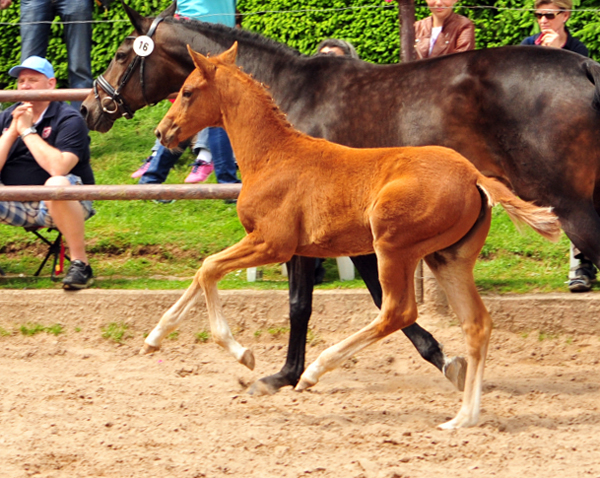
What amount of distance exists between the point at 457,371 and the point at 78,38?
4.46 metres

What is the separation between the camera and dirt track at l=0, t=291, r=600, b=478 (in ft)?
11.2

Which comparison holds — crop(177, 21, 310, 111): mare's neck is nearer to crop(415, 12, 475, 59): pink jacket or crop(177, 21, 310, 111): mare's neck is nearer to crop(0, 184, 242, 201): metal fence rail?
crop(0, 184, 242, 201): metal fence rail

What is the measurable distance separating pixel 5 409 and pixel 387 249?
189cm

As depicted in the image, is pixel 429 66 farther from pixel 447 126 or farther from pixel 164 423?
pixel 164 423

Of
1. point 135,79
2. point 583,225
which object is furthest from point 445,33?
point 135,79

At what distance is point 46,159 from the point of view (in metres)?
5.73

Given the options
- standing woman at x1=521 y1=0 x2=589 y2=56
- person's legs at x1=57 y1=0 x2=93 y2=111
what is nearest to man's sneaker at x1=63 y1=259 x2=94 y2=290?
person's legs at x1=57 y1=0 x2=93 y2=111

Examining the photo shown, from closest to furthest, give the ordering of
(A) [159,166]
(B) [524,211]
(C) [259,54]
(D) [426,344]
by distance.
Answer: (B) [524,211] < (D) [426,344] < (C) [259,54] < (A) [159,166]

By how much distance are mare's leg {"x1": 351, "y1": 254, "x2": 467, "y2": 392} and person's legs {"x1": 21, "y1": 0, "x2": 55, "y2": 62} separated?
3824mm

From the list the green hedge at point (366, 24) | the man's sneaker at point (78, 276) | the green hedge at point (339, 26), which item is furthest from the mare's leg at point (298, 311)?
the green hedge at point (366, 24)

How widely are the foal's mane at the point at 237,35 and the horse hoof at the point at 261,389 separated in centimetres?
183

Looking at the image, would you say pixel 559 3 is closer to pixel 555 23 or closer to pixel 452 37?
pixel 555 23

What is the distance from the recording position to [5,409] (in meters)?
4.08

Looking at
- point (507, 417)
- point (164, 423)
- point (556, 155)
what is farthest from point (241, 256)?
point (556, 155)
